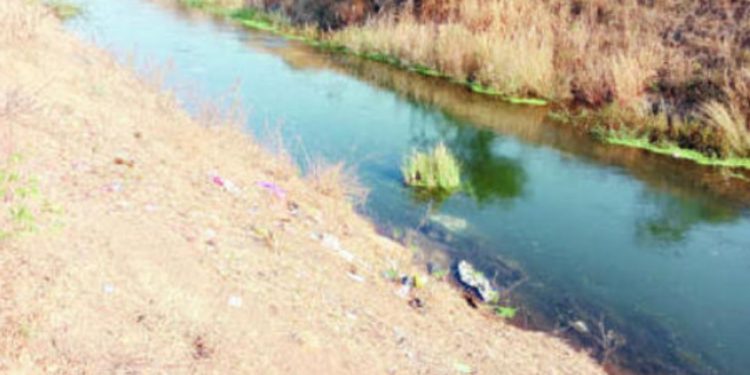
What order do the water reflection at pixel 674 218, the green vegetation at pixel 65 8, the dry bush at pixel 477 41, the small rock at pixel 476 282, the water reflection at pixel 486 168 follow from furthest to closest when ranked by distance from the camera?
the green vegetation at pixel 65 8, the dry bush at pixel 477 41, the water reflection at pixel 486 168, the water reflection at pixel 674 218, the small rock at pixel 476 282

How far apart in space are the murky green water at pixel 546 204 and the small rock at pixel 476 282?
0.72 ft

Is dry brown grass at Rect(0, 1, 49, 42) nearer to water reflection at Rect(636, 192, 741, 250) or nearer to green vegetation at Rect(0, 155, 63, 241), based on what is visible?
green vegetation at Rect(0, 155, 63, 241)

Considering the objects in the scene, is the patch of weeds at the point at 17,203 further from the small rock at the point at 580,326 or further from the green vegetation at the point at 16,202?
the small rock at the point at 580,326

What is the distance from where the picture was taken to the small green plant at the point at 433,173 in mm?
8898

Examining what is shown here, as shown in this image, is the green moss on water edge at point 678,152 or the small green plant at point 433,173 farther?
the green moss on water edge at point 678,152

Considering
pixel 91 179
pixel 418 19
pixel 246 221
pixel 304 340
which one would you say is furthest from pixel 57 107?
pixel 418 19

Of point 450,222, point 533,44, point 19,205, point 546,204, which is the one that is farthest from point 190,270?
point 533,44

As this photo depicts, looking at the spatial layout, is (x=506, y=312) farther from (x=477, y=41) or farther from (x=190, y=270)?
(x=477, y=41)

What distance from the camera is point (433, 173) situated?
8930 millimetres

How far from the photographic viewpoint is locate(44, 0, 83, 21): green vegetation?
17.4 metres

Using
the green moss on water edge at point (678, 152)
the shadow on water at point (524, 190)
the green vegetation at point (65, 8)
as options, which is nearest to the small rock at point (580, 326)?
the shadow on water at point (524, 190)

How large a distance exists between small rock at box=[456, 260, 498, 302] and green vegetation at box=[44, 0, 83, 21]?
14221 millimetres

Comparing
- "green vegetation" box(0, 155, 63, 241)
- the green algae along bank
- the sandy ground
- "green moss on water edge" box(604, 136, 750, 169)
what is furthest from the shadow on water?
"green vegetation" box(0, 155, 63, 241)

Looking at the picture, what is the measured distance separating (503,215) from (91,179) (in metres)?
4.88
